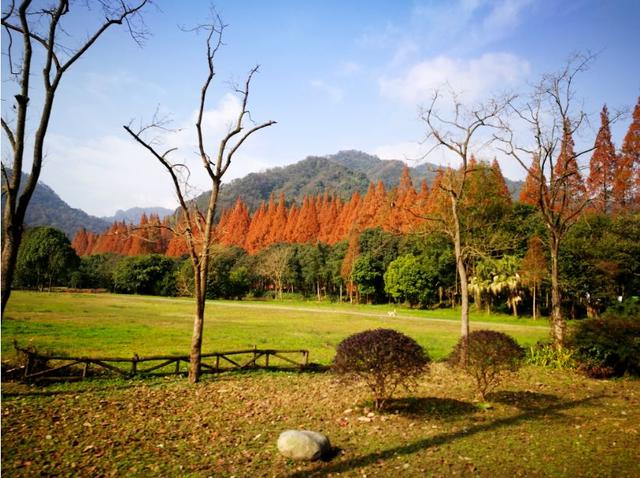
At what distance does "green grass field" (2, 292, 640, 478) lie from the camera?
6.98 meters

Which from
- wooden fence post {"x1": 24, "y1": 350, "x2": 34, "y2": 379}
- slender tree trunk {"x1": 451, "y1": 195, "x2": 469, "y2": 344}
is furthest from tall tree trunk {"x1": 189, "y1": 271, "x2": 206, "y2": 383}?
slender tree trunk {"x1": 451, "y1": 195, "x2": 469, "y2": 344}

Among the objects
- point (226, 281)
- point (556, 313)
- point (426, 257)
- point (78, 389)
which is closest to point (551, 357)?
point (556, 313)

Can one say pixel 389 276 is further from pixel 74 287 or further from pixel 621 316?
pixel 74 287

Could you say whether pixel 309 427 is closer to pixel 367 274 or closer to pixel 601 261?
pixel 601 261

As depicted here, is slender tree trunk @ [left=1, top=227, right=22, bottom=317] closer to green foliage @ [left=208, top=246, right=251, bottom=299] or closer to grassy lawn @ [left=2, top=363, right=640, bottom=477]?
grassy lawn @ [left=2, top=363, right=640, bottom=477]

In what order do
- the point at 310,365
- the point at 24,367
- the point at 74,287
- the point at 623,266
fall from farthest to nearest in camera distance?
the point at 74,287
the point at 623,266
the point at 310,365
the point at 24,367

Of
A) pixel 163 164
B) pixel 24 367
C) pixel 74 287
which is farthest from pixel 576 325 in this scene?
pixel 74 287

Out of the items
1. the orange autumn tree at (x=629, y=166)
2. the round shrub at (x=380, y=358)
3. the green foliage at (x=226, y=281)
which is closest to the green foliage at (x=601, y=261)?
the orange autumn tree at (x=629, y=166)

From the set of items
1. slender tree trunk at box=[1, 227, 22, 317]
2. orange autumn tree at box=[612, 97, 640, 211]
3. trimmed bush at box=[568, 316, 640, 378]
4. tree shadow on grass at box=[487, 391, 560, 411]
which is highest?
orange autumn tree at box=[612, 97, 640, 211]

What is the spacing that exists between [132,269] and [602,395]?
76480mm

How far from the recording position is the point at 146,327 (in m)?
26.3

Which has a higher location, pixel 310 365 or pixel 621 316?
pixel 621 316

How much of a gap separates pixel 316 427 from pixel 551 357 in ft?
44.1

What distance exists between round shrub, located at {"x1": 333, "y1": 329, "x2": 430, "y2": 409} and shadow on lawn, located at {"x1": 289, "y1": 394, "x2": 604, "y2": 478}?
5.32 ft
